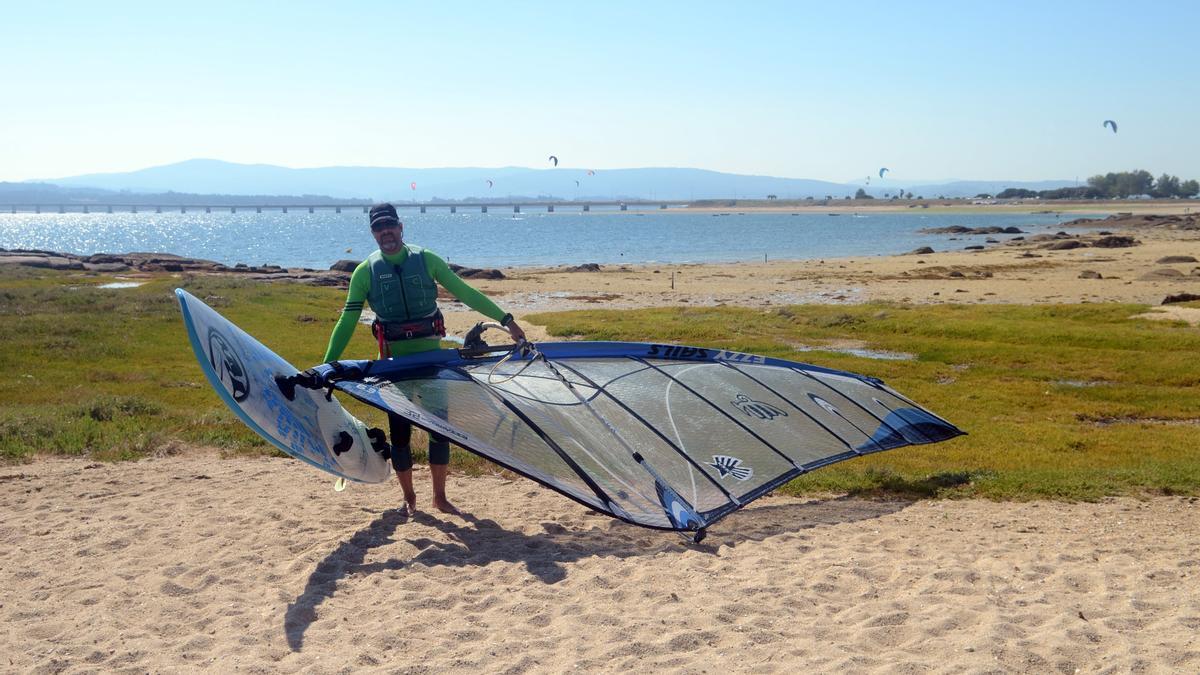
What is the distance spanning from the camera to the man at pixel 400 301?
22.1 feet

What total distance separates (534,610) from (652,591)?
734 millimetres

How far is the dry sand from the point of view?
16.0 ft

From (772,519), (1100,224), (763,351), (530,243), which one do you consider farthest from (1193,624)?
(1100,224)

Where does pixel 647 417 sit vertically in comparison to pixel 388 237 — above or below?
below

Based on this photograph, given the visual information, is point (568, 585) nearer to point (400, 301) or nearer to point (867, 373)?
point (400, 301)

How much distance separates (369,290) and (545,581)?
2456mm

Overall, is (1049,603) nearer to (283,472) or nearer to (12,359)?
(283,472)

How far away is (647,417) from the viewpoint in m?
7.56

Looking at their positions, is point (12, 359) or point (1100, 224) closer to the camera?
point (12, 359)

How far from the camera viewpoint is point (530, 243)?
98.9 metres

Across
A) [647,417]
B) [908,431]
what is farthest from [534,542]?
[908,431]

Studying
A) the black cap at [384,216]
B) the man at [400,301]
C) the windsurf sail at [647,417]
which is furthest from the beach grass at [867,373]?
the black cap at [384,216]

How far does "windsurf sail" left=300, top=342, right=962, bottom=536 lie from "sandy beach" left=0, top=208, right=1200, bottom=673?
393mm

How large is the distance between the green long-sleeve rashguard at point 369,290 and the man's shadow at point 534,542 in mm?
1328
